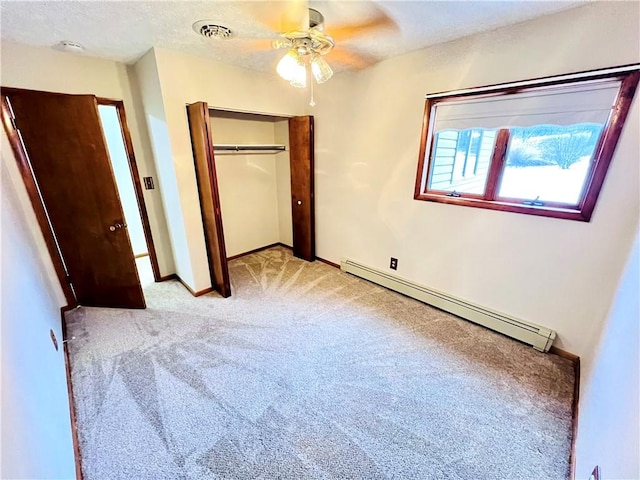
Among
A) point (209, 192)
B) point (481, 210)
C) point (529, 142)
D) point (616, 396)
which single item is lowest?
point (616, 396)

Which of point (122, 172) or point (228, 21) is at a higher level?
point (228, 21)

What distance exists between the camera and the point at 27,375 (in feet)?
3.65

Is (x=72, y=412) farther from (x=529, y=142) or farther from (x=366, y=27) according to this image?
(x=529, y=142)

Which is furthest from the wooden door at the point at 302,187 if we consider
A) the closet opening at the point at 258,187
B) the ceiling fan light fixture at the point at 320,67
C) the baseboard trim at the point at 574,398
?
the baseboard trim at the point at 574,398

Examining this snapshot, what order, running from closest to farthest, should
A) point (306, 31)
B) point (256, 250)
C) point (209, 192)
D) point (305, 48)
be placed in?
point (306, 31) < point (305, 48) < point (209, 192) < point (256, 250)

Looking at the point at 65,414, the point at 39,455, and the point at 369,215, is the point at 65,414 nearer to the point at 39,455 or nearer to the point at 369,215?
the point at 39,455

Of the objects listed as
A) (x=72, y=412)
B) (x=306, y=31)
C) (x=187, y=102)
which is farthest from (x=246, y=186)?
(x=72, y=412)

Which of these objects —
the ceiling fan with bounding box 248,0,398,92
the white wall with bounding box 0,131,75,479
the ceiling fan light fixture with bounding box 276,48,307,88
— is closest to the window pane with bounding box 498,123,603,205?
the ceiling fan with bounding box 248,0,398,92

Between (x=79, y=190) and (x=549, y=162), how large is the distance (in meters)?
3.87

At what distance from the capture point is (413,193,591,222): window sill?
1818 millimetres

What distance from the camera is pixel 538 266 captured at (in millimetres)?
2025

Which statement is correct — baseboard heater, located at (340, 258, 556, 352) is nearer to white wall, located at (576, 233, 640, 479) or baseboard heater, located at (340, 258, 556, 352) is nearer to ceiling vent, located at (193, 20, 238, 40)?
white wall, located at (576, 233, 640, 479)

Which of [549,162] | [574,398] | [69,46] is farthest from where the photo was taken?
[69,46]

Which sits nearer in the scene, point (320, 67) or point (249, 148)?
point (320, 67)
